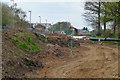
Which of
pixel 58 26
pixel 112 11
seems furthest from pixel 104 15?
pixel 58 26

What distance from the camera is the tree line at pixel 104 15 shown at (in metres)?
31.2

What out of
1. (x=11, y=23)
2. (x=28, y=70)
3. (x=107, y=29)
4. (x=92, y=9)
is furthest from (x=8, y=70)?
(x=92, y=9)

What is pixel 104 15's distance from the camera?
35.8 metres

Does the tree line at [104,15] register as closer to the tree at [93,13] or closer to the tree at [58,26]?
the tree at [93,13]

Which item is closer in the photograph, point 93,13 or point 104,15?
point 104,15

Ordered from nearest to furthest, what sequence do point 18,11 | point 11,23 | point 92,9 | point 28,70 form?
point 28,70
point 11,23
point 92,9
point 18,11

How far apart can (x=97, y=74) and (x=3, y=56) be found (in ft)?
13.6

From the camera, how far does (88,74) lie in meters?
11.1

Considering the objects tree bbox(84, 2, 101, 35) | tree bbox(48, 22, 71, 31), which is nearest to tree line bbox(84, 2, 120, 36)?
tree bbox(84, 2, 101, 35)

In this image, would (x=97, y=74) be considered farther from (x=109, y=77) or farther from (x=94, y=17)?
(x=94, y=17)

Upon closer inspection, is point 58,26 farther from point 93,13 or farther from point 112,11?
point 112,11

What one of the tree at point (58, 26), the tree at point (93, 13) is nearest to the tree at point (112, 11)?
the tree at point (93, 13)

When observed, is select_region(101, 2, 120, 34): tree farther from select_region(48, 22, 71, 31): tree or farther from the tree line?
select_region(48, 22, 71, 31): tree

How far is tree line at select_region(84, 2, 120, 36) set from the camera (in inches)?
1230
